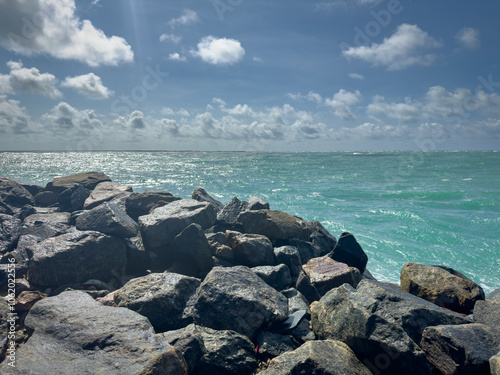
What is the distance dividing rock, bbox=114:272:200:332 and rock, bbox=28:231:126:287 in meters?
1.66

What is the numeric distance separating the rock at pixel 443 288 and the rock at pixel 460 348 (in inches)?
72.7

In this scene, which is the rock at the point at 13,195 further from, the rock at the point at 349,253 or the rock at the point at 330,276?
the rock at the point at 349,253

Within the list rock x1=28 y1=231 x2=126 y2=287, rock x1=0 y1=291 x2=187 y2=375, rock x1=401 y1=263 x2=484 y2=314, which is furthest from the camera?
rock x1=401 y1=263 x2=484 y2=314

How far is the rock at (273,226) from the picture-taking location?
8648mm

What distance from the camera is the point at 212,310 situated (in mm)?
4707

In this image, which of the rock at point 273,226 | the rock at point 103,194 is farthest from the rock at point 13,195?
the rock at point 273,226

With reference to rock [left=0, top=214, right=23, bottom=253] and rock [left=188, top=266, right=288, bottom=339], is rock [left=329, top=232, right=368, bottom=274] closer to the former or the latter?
rock [left=188, top=266, right=288, bottom=339]

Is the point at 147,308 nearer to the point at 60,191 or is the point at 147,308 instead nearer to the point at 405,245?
the point at 60,191

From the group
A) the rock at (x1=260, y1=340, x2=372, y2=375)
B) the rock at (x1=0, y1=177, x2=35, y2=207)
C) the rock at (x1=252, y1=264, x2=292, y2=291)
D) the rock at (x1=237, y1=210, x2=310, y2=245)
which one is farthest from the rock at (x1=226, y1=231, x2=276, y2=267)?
the rock at (x1=0, y1=177, x2=35, y2=207)

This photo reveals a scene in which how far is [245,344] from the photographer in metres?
4.28

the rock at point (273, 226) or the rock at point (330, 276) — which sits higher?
the rock at point (273, 226)

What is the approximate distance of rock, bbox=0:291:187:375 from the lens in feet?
10.8

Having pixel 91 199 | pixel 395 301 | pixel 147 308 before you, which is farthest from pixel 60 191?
pixel 395 301

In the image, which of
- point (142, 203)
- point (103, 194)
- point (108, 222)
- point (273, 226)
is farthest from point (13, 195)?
point (273, 226)
